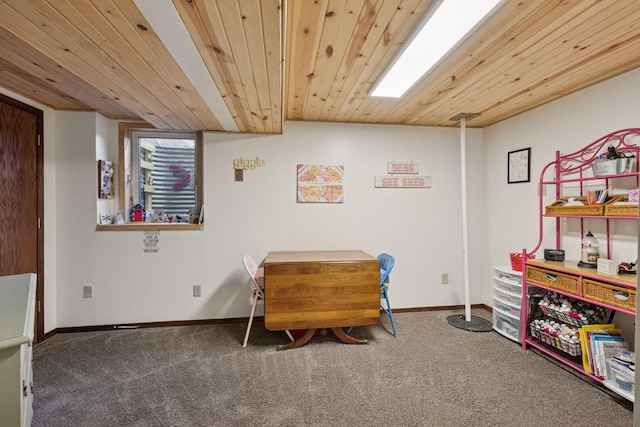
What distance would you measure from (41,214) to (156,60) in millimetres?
2038

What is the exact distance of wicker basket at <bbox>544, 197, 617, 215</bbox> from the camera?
1914 millimetres

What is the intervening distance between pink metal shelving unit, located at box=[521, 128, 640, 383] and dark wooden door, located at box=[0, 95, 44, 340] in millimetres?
4174

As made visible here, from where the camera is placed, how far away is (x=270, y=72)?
1646 mm

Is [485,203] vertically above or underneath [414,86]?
underneath

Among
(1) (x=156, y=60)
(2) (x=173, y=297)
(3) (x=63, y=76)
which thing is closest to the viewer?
(1) (x=156, y=60)

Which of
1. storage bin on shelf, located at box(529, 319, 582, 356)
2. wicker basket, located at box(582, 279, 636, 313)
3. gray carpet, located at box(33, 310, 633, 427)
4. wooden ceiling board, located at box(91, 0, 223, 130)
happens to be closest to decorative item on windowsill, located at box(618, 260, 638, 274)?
wicker basket, located at box(582, 279, 636, 313)

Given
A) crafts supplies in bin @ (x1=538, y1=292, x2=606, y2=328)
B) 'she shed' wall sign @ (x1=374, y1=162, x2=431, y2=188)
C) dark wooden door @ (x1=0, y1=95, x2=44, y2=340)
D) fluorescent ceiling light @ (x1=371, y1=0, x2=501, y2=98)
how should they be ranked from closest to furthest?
fluorescent ceiling light @ (x1=371, y1=0, x2=501, y2=98) → crafts supplies in bin @ (x1=538, y1=292, x2=606, y2=328) → dark wooden door @ (x1=0, y1=95, x2=44, y2=340) → 'she shed' wall sign @ (x1=374, y1=162, x2=431, y2=188)

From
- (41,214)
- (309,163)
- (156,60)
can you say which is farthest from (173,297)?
(156,60)

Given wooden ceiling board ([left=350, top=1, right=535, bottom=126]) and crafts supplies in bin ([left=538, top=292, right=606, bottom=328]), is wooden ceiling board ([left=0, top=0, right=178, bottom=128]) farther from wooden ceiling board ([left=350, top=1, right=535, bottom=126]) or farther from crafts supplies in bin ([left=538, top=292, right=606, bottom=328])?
crafts supplies in bin ([left=538, top=292, right=606, bottom=328])

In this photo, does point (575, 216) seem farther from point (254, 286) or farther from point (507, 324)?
point (254, 286)

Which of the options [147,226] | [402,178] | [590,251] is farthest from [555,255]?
[147,226]

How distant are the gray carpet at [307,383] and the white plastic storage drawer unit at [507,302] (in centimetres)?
12

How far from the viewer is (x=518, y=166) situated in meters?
2.79

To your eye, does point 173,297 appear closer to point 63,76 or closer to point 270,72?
point 63,76
